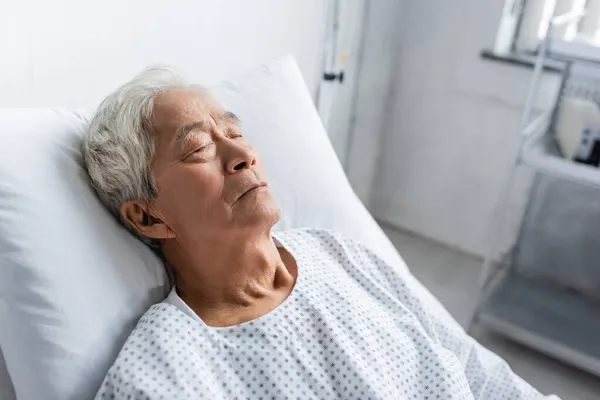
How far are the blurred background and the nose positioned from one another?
0.41m

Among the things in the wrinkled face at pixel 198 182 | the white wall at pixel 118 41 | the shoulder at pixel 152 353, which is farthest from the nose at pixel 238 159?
the white wall at pixel 118 41

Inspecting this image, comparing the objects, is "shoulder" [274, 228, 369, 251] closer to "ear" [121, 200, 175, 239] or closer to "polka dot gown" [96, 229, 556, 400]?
"polka dot gown" [96, 229, 556, 400]

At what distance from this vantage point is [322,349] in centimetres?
92

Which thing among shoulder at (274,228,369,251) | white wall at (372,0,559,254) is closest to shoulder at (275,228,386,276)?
shoulder at (274,228,369,251)

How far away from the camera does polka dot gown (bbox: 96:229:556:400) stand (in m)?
0.81

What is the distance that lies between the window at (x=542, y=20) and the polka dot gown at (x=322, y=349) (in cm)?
113

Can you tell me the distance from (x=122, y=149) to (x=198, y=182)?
0.12 m

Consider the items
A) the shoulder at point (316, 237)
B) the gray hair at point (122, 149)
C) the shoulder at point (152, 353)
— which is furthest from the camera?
the shoulder at point (316, 237)

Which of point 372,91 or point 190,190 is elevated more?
point 190,190

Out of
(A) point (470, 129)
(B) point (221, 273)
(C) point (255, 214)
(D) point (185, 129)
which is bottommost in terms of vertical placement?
(A) point (470, 129)

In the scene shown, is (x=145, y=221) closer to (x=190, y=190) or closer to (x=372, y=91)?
(x=190, y=190)

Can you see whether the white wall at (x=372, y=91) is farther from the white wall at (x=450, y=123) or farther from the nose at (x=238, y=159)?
the nose at (x=238, y=159)

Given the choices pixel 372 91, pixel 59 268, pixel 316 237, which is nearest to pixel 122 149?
pixel 59 268

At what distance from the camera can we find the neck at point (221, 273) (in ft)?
3.12
